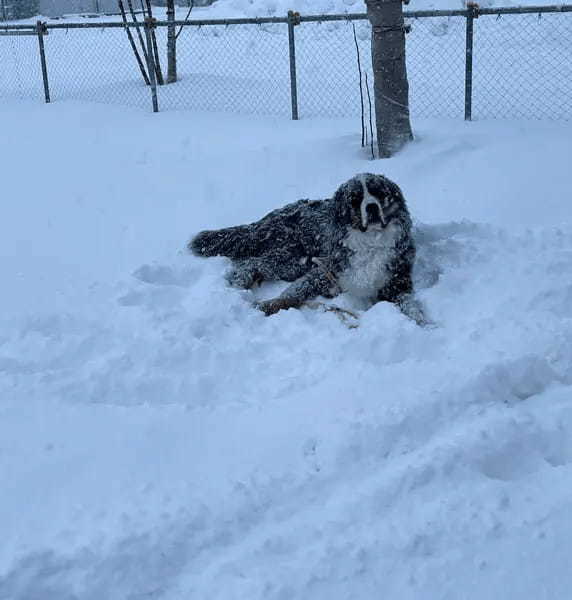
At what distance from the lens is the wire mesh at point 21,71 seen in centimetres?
1266

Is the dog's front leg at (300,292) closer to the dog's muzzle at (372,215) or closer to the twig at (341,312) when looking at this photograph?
the twig at (341,312)

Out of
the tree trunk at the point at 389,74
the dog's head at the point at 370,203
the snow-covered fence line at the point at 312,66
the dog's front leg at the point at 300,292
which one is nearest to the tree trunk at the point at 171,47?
the snow-covered fence line at the point at 312,66

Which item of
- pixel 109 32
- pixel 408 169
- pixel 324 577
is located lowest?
pixel 324 577

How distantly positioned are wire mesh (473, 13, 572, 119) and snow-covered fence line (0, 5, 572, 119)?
0.03m

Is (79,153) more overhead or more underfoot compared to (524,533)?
more overhead

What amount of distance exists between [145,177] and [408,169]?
270 cm

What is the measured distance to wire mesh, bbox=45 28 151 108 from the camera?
11.8m

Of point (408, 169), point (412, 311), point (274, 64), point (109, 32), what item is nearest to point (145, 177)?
point (408, 169)

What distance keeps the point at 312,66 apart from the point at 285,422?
1235 cm

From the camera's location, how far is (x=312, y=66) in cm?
1438

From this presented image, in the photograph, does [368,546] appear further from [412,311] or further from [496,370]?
[412,311]

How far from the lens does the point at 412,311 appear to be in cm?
420

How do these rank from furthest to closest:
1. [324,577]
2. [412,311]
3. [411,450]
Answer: [412,311]
[411,450]
[324,577]

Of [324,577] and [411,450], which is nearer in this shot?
[324,577]
